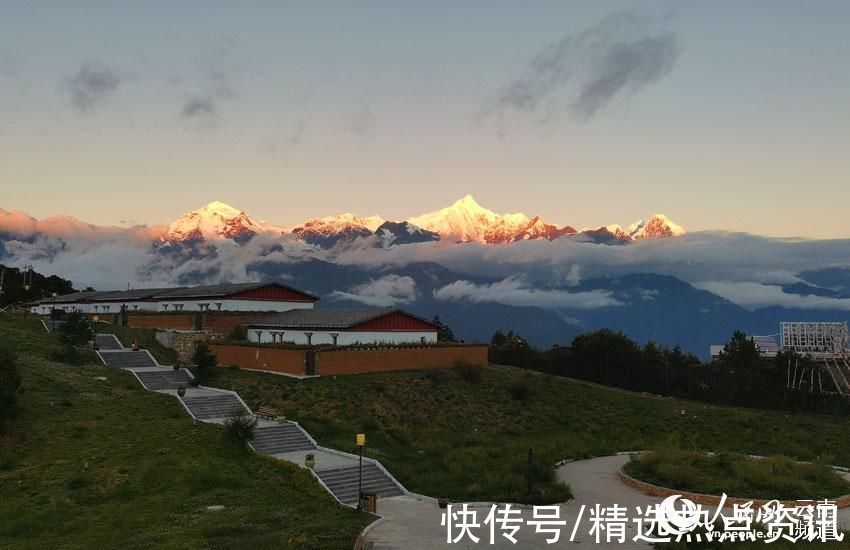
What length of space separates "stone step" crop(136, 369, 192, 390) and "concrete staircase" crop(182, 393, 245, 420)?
13.1 ft

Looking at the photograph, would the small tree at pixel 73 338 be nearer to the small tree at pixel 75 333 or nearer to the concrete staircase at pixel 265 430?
the small tree at pixel 75 333

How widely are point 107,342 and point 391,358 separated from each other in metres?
24.3

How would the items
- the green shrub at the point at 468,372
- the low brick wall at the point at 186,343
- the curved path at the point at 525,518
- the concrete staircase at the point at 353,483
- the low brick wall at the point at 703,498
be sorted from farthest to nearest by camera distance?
1. the low brick wall at the point at 186,343
2. the green shrub at the point at 468,372
3. the concrete staircase at the point at 353,483
4. the low brick wall at the point at 703,498
5. the curved path at the point at 525,518

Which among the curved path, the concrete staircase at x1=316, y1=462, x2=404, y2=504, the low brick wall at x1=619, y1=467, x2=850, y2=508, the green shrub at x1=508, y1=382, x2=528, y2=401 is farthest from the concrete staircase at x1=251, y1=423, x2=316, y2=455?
the green shrub at x1=508, y1=382, x2=528, y2=401

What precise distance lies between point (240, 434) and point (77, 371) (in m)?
17.8

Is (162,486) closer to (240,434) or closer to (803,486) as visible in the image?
(240,434)

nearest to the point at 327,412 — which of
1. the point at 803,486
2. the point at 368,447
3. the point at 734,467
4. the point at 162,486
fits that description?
the point at 368,447

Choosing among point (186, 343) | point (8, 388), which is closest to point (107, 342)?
point (186, 343)

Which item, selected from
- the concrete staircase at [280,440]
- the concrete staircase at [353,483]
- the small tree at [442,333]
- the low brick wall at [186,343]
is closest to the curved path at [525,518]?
the concrete staircase at [353,483]

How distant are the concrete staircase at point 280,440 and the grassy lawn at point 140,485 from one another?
1.94 meters

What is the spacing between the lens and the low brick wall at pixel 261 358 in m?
44.1

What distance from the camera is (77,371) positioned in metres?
40.7

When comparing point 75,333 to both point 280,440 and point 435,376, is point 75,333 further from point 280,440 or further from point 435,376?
point 435,376

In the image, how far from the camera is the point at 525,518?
74.3ft
